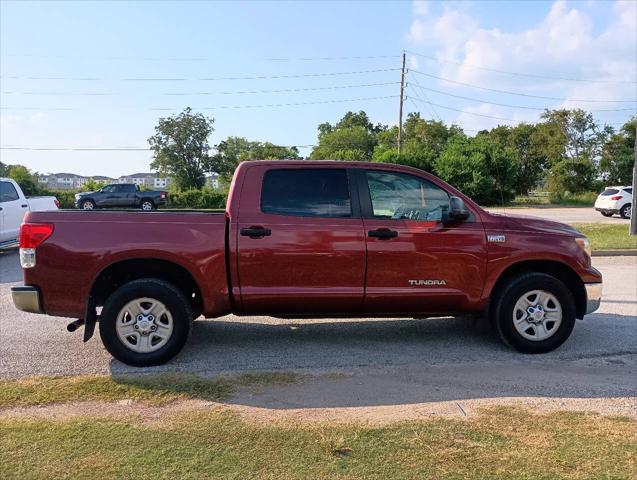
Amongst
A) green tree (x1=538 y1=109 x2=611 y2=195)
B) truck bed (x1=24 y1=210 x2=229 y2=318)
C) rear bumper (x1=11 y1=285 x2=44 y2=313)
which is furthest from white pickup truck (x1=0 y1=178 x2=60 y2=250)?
green tree (x1=538 y1=109 x2=611 y2=195)

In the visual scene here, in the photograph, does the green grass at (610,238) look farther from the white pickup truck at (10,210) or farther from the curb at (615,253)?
the white pickup truck at (10,210)

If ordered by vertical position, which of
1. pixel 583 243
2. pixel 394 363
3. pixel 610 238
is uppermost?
pixel 583 243

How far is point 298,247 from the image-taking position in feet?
15.8

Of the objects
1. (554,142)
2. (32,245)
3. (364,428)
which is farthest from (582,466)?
(554,142)

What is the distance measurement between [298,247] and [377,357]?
134 centimetres

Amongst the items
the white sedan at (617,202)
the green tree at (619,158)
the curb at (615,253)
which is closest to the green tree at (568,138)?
the green tree at (619,158)

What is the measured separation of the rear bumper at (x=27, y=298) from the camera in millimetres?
4656

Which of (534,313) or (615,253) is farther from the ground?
(534,313)

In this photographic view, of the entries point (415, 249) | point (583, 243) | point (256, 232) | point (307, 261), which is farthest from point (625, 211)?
point (256, 232)

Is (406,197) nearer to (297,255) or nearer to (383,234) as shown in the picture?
(383,234)

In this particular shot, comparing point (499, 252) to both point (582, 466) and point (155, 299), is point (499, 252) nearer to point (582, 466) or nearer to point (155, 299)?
point (582, 466)

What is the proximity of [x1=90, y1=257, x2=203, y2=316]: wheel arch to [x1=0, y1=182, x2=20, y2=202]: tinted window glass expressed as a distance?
29.1 feet

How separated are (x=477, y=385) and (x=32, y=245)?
4027mm

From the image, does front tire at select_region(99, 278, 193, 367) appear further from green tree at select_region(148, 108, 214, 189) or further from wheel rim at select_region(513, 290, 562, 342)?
green tree at select_region(148, 108, 214, 189)
